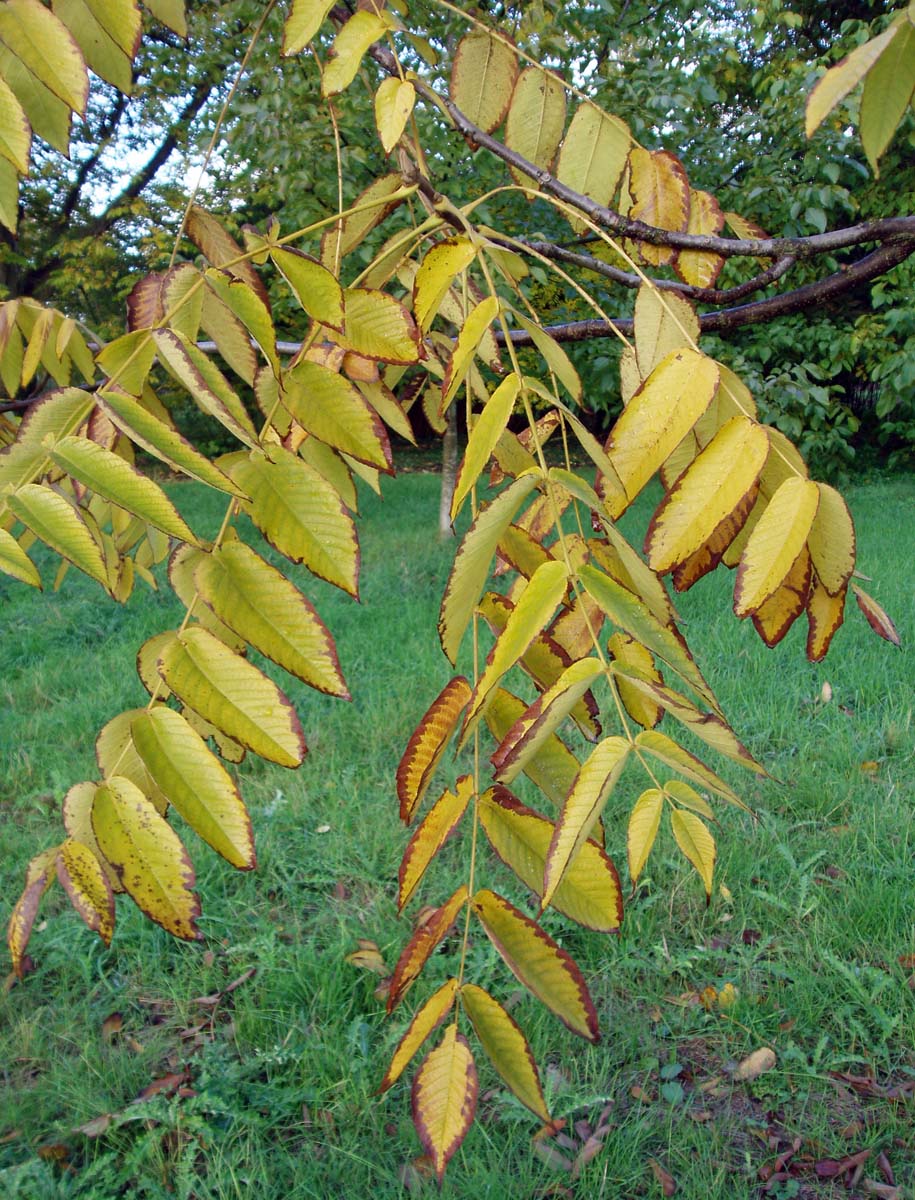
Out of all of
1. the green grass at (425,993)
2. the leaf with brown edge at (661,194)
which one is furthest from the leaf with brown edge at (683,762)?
the green grass at (425,993)

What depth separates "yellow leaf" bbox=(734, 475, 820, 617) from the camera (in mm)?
659

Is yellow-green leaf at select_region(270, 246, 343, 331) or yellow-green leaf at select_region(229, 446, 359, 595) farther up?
yellow-green leaf at select_region(270, 246, 343, 331)

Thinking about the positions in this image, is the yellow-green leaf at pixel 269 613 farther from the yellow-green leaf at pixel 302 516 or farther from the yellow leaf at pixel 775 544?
the yellow leaf at pixel 775 544

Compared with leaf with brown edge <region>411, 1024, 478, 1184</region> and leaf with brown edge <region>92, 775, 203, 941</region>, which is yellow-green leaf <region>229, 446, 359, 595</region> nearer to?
leaf with brown edge <region>92, 775, 203, 941</region>

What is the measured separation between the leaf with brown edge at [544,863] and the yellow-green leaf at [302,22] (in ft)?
2.32

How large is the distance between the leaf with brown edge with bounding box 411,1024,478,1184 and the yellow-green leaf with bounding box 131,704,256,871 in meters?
0.21

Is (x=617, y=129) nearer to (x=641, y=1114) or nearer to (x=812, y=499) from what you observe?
(x=812, y=499)

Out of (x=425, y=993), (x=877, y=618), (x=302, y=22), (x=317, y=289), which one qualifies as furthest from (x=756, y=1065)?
(x=302, y=22)

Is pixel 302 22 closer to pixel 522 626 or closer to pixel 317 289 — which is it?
pixel 317 289

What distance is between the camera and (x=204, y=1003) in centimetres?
255

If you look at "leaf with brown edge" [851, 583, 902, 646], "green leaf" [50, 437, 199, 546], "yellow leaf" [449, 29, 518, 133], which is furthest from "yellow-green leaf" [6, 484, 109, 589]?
"yellow leaf" [449, 29, 518, 133]

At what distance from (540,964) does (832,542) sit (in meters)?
0.40

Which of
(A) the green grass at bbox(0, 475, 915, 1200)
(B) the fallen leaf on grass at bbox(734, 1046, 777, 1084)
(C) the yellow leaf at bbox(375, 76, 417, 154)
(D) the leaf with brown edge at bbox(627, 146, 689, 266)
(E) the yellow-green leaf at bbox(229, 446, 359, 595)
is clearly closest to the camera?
(E) the yellow-green leaf at bbox(229, 446, 359, 595)

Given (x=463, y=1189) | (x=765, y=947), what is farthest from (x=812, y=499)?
(x=765, y=947)
